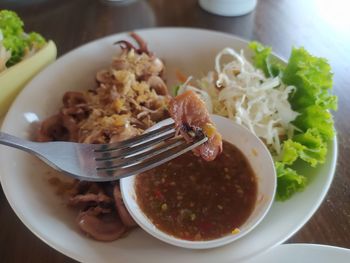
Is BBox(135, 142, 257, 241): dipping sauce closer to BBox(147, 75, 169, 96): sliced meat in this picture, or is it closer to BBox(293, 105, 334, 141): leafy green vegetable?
BBox(293, 105, 334, 141): leafy green vegetable

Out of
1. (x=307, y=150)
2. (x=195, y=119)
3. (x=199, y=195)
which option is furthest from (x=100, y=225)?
(x=307, y=150)

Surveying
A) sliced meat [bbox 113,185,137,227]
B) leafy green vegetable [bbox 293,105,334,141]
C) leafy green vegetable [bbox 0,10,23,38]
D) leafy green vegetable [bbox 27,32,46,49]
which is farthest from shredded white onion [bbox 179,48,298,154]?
leafy green vegetable [bbox 0,10,23,38]

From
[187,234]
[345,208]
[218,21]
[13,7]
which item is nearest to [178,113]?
[187,234]

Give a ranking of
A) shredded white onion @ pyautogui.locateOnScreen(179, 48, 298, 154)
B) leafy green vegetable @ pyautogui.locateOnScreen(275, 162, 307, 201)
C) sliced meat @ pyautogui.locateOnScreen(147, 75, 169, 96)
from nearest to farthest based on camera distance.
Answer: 1. leafy green vegetable @ pyautogui.locateOnScreen(275, 162, 307, 201)
2. shredded white onion @ pyautogui.locateOnScreen(179, 48, 298, 154)
3. sliced meat @ pyautogui.locateOnScreen(147, 75, 169, 96)

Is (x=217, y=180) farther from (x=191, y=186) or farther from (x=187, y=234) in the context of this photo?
(x=187, y=234)

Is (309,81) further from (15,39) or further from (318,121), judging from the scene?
(15,39)

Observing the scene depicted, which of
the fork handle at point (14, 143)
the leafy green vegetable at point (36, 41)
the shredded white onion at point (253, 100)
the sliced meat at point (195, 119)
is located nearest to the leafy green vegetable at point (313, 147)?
the shredded white onion at point (253, 100)
